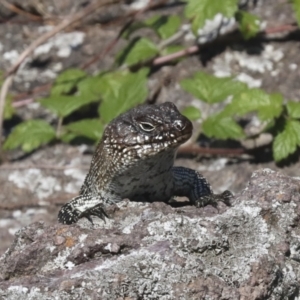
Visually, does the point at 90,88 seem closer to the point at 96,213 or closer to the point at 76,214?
the point at 76,214

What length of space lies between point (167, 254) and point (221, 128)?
11.0 ft

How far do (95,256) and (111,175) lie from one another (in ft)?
3.63

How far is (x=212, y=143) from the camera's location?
23.6 ft

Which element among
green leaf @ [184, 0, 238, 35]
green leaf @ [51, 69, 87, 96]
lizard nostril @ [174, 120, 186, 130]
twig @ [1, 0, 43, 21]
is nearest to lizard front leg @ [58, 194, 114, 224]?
lizard nostril @ [174, 120, 186, 130]

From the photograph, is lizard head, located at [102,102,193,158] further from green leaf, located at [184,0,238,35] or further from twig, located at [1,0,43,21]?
twig, located at [1,0,43,21]

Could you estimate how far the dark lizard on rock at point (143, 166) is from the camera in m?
4.26

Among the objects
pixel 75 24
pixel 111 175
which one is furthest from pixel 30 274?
pixel 75 24

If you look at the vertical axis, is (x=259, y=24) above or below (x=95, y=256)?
below

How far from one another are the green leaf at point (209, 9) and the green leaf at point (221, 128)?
95cm

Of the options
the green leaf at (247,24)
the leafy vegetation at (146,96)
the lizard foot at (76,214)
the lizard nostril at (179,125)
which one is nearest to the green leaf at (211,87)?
the leafy vegetation at (146,96)

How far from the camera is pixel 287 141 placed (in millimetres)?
6410

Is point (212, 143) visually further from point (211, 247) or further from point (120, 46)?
point (211, 247)

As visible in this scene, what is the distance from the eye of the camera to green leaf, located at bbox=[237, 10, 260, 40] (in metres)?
7.78

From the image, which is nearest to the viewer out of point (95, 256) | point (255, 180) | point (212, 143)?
point (95, 256)
